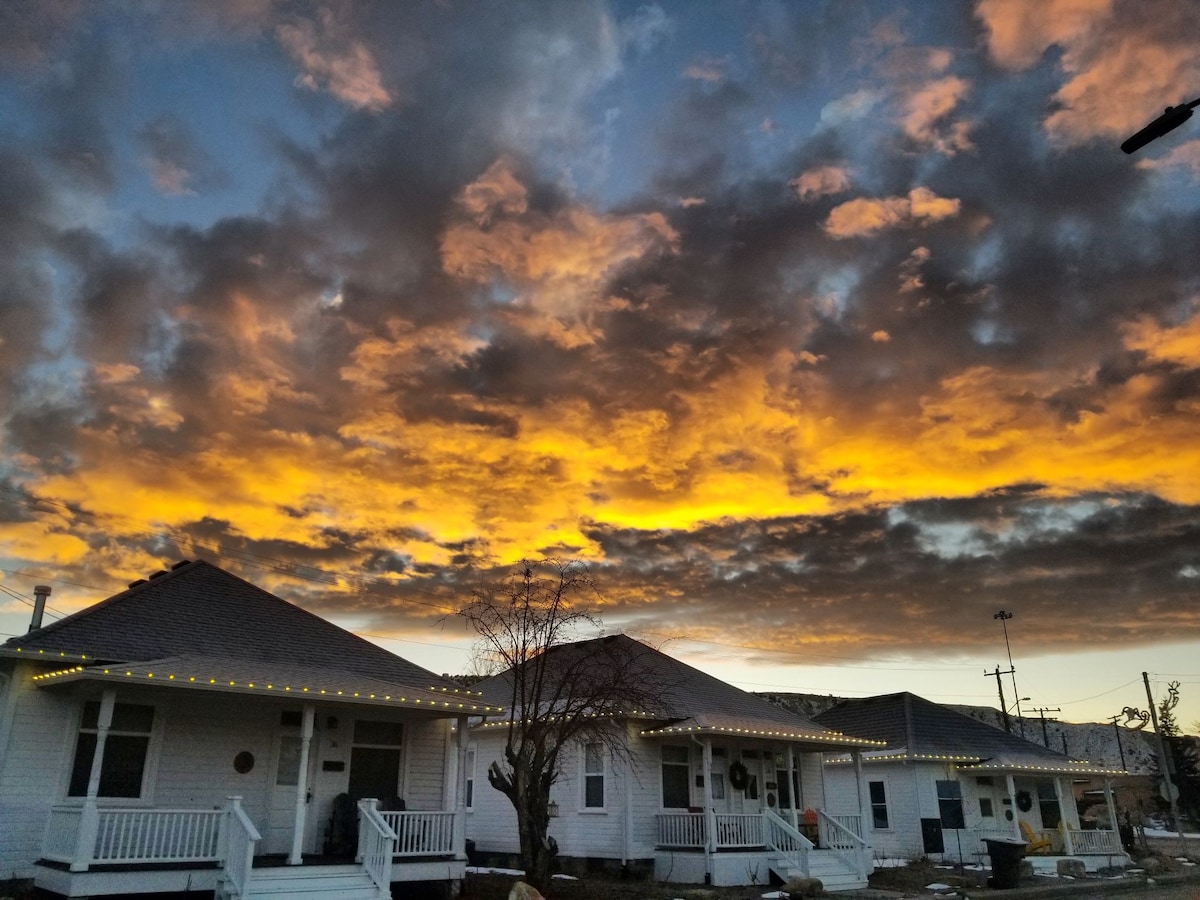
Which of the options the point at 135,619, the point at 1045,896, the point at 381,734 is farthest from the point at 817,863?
the point at 135,619

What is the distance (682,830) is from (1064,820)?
16.9 m

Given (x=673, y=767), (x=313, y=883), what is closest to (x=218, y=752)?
(x=313, y=883)

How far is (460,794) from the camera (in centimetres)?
1720

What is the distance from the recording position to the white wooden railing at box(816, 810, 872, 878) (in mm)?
22250

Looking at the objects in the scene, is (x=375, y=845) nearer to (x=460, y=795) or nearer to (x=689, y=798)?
(x=460, y=795)

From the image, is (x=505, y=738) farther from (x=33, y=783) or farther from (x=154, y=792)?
(x=33, y=783)

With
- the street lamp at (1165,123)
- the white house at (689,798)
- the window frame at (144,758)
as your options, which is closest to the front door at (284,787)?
the window frame at (144,758)

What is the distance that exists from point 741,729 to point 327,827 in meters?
9.85

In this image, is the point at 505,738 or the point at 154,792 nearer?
the point at 154,792

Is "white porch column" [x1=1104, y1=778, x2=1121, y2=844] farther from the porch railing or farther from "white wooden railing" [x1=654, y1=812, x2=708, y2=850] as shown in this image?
the porch railing

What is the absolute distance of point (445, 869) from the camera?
1620 centimetres

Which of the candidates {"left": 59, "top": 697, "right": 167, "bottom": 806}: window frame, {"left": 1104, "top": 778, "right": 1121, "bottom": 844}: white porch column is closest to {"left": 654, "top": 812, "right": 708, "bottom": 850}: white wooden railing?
{"left": 59, "top": 697, "right": 167, "bottom": 806}: window frame

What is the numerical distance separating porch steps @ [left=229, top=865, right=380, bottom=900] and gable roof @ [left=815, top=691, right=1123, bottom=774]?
19.6m

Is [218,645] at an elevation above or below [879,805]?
above
